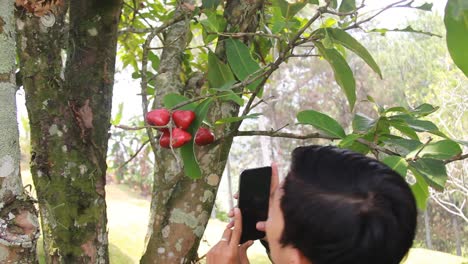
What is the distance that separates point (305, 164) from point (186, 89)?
813mm

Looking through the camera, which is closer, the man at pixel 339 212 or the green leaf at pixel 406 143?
the man at pixel 339 212

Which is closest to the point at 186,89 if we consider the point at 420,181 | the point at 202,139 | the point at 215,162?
Answer: the point at 215,162

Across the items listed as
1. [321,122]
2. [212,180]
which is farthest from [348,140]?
[212,180]

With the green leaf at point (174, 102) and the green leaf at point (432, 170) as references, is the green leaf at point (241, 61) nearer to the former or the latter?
the green leaf at point (174, 102)

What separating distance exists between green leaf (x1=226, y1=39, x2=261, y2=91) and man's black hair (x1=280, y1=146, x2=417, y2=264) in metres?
0.39

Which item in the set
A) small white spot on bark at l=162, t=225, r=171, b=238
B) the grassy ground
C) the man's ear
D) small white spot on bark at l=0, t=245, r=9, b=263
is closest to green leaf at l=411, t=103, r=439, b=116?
the man's ear

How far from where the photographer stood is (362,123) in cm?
87

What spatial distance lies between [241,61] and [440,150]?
0.40 meters

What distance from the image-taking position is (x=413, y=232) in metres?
0.58

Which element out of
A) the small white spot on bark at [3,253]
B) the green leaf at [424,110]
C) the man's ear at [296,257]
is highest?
the green leaf at [424,110]

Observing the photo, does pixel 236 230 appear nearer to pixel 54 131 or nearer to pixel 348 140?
pixel 348 140

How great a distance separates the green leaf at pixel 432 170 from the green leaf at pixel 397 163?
0.05 metres

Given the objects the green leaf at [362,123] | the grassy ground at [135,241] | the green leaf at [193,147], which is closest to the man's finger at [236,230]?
the green leaf at [193,147]

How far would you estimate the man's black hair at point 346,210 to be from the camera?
53cm
